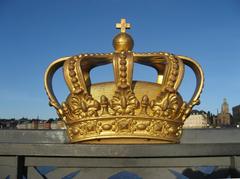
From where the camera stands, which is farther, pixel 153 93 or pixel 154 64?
pixel 154 64

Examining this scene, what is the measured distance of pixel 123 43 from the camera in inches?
228

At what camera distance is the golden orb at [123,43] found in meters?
5.80

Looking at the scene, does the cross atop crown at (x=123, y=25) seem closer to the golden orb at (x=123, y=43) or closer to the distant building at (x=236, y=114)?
the golden orb at (x=123, y=43)

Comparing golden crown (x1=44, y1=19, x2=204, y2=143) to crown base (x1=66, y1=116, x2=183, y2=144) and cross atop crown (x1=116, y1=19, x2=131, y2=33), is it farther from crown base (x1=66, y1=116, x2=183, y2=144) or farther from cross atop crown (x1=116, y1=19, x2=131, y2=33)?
cross atop crown (x1=116, y1=19, x2=131, y2=33)

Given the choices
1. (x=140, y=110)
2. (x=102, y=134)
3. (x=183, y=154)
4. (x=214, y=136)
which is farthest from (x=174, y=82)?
(x=214, y=136)

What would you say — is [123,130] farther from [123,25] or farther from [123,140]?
[123,25]

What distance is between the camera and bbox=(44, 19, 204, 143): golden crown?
4.91m

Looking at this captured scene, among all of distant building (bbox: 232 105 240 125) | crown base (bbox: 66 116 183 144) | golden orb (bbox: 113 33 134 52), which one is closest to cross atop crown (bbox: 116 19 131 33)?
golden orb (bbox: 113 33 134 52)

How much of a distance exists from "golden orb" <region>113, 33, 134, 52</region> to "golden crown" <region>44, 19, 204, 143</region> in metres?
0.48

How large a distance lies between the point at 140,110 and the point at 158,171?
98 centimetres

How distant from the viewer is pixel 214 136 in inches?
265

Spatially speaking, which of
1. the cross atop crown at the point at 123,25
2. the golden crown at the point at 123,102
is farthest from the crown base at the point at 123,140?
the cross atop crown at the point at 123,25

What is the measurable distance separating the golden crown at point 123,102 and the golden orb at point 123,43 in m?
0.48

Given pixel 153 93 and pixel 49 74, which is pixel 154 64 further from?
pixel 49 74
